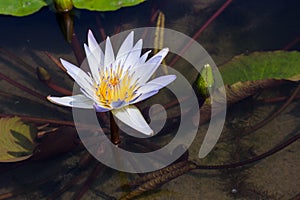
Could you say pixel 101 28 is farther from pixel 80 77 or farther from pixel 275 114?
pixel 275 114

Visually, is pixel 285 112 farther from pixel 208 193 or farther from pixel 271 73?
pixel 208 193

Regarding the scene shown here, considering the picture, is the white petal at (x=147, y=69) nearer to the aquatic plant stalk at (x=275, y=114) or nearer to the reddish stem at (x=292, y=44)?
the aquatic plant stalk at (x=275, y=114)

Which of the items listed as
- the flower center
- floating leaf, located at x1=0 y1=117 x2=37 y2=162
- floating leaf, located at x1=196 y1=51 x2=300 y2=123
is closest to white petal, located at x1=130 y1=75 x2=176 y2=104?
the flower center

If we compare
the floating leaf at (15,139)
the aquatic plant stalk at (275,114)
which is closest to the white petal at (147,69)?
the floating leaf at (15,139)

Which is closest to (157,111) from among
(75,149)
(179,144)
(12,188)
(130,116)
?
(179,144)

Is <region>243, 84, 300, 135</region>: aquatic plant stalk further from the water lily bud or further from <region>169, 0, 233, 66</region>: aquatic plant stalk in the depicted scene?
the water lily bud
